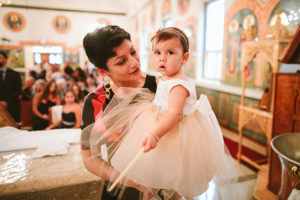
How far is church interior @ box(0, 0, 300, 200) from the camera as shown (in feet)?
4.43

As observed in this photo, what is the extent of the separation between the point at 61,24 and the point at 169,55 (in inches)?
496

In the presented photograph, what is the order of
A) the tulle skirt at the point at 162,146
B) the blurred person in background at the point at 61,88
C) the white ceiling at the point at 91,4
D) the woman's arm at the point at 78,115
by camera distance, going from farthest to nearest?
the white ceiling at the point at 91,4 < the blurred person in background at the point at 61,88 < the woman's arm at the point at 78,115 < the tulle skirt at the point at 162,146

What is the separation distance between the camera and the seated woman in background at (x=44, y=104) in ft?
13.3

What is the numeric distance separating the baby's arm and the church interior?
17.4 inches

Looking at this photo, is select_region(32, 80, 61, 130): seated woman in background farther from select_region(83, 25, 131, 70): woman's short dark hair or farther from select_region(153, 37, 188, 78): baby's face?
select_region(153, 37, 188, 78): baby's face

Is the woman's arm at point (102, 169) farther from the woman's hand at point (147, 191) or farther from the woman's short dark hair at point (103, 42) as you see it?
the woman's short dark hair at point (103, 42)

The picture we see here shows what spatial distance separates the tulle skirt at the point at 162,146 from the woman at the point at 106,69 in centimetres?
7

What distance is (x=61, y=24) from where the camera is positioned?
12.0 metres

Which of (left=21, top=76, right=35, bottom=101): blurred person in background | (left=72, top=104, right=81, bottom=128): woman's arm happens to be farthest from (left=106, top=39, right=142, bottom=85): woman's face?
(left=21, top=76, right=35, bottom=101): blurred person in background

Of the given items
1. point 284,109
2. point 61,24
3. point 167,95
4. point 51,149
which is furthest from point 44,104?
point 61,24

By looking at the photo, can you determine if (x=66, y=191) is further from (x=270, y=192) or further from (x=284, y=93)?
(x=270, y=192)

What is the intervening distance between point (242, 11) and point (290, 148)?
316cm

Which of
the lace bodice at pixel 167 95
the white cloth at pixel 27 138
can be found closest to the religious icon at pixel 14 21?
the white cloth at pixel 27 138

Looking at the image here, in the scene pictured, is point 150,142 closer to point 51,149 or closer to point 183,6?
point 51,149
